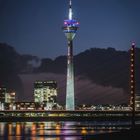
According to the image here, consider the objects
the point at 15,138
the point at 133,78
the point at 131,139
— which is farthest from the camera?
the point at 15,138

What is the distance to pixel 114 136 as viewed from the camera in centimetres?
5884

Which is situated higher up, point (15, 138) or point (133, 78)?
point (133, 78)

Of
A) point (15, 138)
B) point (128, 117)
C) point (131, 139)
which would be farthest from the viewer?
point (128, 117)

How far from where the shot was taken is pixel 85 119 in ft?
641

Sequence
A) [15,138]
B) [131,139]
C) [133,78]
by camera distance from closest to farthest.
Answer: [131,139] < [133,78] < [15,138]

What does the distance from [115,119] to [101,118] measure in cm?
619

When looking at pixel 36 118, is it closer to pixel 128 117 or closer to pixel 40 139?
pixel 128 117

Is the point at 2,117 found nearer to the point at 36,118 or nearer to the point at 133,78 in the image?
the point at 36,118

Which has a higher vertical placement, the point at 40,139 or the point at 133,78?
the point at 133,78

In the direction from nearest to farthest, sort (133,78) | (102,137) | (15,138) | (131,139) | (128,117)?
(131,139), (102,137), (133,78), (15,138), (128,117)

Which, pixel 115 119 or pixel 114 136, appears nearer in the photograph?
pixel 114 136

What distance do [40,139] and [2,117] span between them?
361ft

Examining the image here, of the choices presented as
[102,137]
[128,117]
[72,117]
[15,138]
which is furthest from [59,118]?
[102,137]

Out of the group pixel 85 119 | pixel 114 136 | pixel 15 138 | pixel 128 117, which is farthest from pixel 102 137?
pixel 85 119
